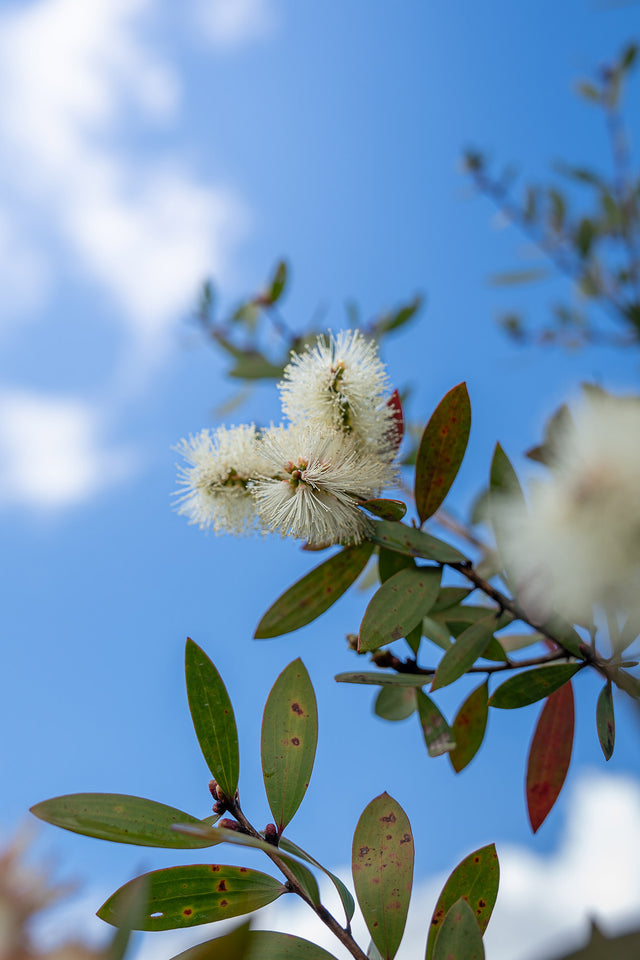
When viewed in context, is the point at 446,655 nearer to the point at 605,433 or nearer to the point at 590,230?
the point at 605,433

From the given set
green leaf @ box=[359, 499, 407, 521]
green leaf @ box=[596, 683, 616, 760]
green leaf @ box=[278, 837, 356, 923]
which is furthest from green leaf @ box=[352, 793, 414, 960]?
green leaf @ box=[359, 499, 407, 521]

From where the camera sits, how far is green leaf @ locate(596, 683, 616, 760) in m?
0.80

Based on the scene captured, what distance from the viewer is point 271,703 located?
822 millimetres

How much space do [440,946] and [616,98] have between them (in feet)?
9.22

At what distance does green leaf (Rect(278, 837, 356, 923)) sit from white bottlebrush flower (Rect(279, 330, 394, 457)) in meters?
0.51

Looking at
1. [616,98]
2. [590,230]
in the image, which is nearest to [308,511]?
[590,230]

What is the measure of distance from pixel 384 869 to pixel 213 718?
9.7 inches

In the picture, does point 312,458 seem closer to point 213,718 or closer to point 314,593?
point 314,593

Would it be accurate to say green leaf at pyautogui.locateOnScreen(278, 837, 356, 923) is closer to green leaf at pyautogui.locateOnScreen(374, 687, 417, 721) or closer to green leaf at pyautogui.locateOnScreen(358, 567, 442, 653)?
green leaf at pyautogui.locateOnScreen(358, 567, 442, 653)

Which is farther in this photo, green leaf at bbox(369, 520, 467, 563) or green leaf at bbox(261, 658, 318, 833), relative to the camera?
green leaf at bbox(369, 520, 467, 563)

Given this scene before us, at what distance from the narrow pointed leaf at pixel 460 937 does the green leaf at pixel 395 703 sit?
1.42 ft

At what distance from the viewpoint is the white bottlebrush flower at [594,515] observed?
0.51 m

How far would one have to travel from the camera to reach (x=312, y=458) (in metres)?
0.94

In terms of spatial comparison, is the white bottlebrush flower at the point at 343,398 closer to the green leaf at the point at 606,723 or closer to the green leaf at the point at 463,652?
the green leaf at the point at 463,652
